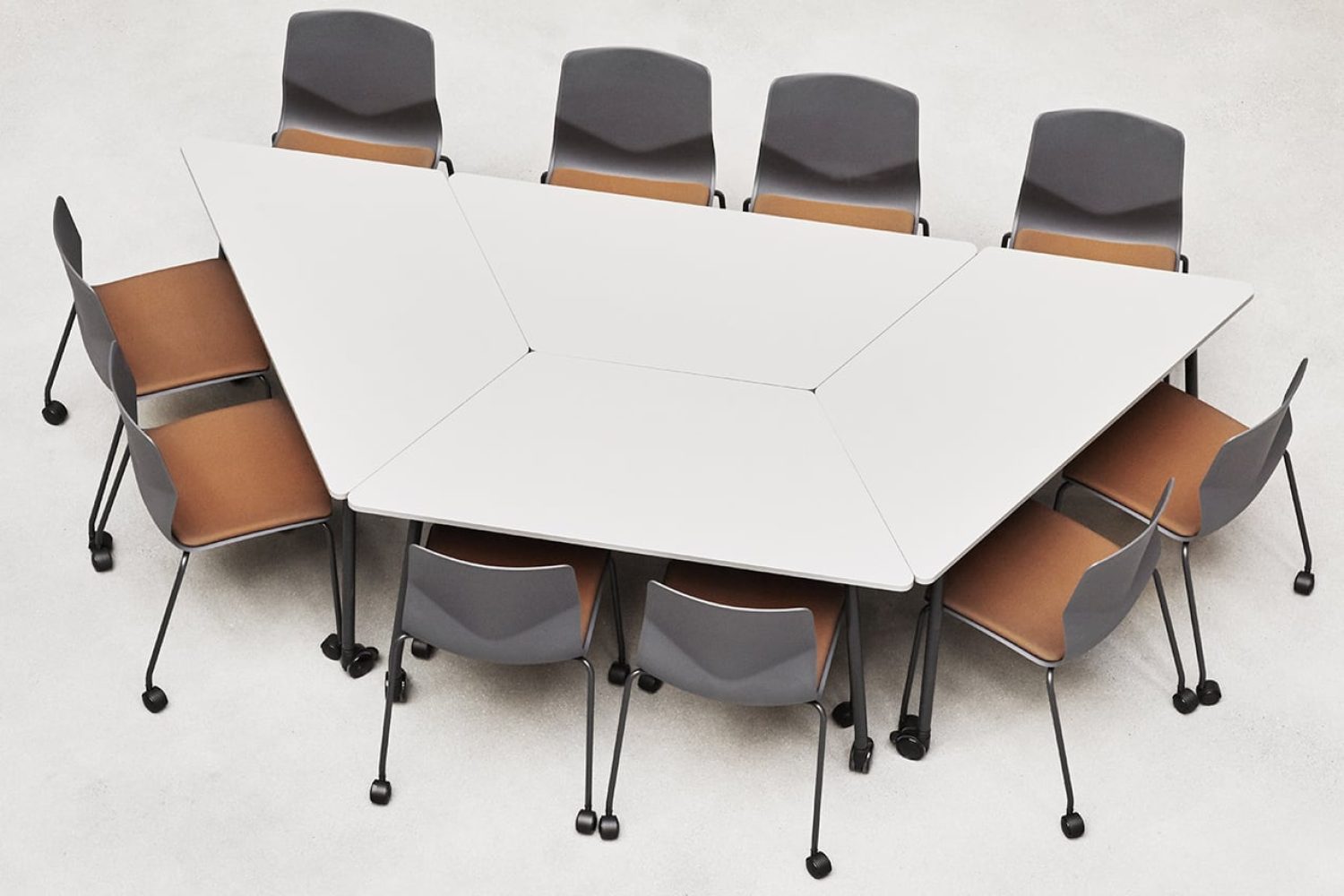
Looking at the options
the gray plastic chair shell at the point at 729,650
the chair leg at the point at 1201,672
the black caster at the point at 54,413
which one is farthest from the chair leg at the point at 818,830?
the black caster at the point at 54,413

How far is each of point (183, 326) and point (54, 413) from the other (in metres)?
0.62

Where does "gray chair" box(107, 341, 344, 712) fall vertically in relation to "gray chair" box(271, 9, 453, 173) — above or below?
below

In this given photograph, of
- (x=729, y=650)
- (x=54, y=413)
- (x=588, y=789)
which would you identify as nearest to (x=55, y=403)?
(x=54, y=413)

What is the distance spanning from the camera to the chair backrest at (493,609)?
13.8 ft

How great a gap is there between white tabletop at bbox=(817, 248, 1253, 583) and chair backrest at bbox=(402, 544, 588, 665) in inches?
35.1

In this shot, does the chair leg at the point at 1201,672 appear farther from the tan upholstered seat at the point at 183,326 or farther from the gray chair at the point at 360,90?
the tan upholstered seat at the point at 183,326

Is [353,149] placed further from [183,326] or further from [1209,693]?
[1209,693]

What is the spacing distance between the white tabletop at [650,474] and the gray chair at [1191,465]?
0.98 metres

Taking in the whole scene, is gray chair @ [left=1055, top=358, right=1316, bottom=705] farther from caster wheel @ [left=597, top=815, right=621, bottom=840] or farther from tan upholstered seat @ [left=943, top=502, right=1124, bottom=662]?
caster wheel @ [left=597, top=815, right=621, bottom=840]

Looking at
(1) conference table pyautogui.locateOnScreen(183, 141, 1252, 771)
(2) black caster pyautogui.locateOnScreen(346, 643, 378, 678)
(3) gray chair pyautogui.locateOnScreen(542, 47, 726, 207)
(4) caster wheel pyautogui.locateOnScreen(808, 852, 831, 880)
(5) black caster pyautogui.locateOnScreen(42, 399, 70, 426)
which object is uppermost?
(3) gray chair pyautogui.locateOnScreen(542, 47, 726, 207)

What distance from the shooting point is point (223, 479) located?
15.7 ft

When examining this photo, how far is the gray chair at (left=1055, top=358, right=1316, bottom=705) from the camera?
4.61m

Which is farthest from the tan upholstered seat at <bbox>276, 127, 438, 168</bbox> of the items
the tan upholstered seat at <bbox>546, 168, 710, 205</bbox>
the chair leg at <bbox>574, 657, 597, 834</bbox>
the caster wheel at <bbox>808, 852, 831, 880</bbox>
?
the caster wheel at <bbox>808, 852, 831, 880</bbox>

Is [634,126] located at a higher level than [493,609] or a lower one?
higher
